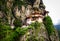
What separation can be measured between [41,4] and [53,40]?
5765 mm

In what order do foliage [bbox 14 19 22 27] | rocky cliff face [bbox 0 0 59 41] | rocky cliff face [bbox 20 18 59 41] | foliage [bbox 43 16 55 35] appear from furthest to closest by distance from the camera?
foliage [bbox 43 16 55 35] < foliage [bbox 14 19 22 27] < rocky cliff face [bbox 0 0 59 41] < rocky cliff face [bbox 20 18 59 41]

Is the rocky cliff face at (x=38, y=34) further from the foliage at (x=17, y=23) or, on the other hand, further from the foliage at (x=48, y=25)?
the foliage at (x=17, y=23)

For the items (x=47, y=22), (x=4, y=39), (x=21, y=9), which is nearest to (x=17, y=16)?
(x=21, y=9)

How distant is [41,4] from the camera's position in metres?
33.8

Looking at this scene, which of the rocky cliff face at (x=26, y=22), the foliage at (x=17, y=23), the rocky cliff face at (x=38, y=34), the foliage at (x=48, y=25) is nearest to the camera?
the rocky cliff face at (x=38, y=34)

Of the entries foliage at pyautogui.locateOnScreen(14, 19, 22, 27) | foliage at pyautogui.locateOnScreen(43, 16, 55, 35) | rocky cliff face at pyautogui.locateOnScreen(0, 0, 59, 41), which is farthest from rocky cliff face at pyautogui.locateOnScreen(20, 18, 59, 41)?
foliage at pyautogui.locateOnScreen(14, 19, 22, 27)

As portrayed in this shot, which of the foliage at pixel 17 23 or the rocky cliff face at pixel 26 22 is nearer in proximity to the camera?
the rocky cliff face at pixel 26 22

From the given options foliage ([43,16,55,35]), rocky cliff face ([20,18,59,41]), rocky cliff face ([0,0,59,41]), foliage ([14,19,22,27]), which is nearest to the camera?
rocky cliff face ([20,18,59,41])

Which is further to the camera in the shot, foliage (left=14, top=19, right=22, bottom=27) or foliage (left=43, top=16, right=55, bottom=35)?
foliage (left=43, top=16, right=55, bottom=35)

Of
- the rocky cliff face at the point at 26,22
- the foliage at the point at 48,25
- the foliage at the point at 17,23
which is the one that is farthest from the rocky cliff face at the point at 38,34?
the foliage at the point at 17,23

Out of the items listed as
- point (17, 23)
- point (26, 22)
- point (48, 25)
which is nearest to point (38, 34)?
point (17, 23)

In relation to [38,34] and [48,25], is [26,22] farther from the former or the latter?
[38,34]

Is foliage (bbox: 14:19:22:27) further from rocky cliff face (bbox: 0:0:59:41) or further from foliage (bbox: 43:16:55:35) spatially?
foliage (bbox: 43:16:55:35)

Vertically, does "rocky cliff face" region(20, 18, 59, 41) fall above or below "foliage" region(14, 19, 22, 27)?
below
